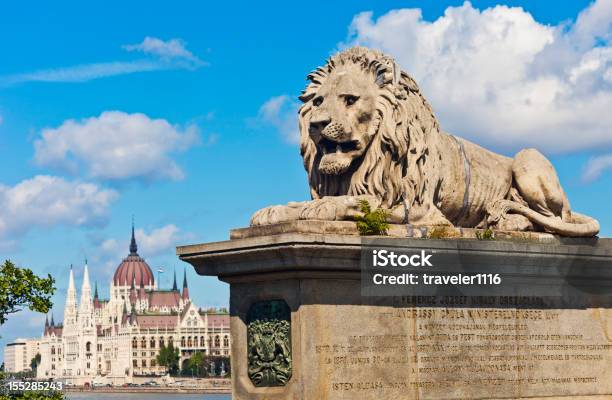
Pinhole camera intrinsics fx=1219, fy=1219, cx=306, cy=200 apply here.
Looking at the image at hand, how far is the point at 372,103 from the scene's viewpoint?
13328 millimetres

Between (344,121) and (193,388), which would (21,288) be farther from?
(193,388)

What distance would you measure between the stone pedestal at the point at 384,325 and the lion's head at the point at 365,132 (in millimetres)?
826

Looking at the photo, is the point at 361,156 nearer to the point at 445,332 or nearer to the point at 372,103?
the point at 372,103

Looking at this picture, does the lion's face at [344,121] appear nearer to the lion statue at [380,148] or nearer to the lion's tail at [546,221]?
the lion statue at [380,148]

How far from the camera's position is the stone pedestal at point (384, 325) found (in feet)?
38.8

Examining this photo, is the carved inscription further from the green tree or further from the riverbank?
the riverbank

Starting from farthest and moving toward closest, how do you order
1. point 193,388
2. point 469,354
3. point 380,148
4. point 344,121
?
point 193,388 < point 380,148 < point 344,121 < point 469,354

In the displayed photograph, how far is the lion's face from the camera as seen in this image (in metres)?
13.1

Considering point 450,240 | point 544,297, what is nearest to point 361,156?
point 450,240

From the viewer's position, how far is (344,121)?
1312 cm

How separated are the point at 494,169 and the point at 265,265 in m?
3.96

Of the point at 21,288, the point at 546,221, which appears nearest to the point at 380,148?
the point at 546,221

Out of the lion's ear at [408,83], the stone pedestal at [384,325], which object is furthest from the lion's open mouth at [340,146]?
the stone pedestal at [384,325]

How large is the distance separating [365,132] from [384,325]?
7.37ft
